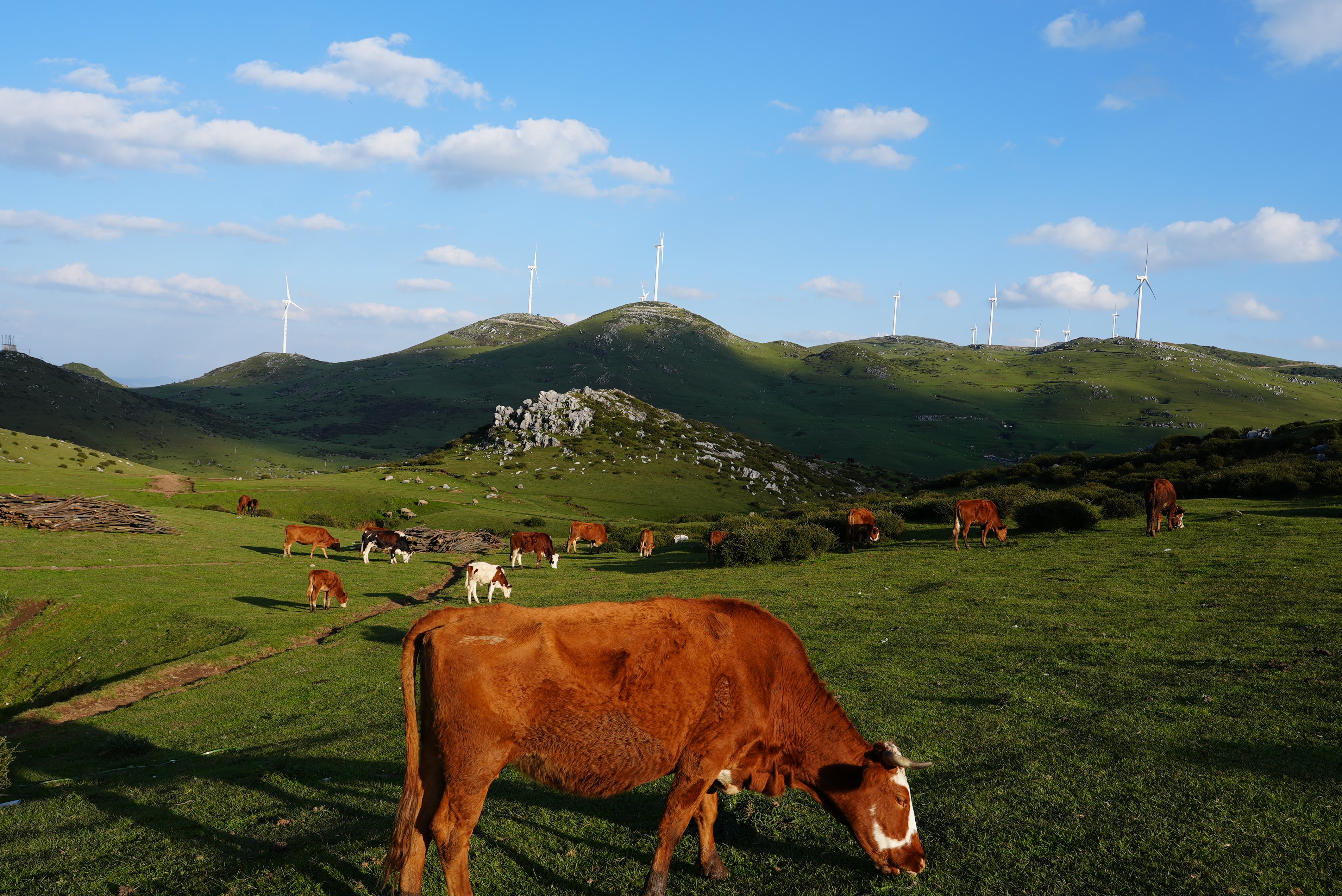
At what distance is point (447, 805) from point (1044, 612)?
1734 centimetres

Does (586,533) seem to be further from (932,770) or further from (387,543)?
(932,770)

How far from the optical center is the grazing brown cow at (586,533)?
45.7 m

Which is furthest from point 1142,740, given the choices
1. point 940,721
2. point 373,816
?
point 373,816

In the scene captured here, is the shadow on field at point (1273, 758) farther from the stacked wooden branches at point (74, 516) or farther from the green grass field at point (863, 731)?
the stacked wooden branches at point (74, 516)

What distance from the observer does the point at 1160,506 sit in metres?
28.3

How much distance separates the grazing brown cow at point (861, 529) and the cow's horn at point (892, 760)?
2856 cm

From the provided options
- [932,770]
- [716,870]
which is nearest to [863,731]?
[932,770]

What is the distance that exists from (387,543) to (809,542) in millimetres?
23121

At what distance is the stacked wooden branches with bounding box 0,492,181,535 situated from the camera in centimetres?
3700

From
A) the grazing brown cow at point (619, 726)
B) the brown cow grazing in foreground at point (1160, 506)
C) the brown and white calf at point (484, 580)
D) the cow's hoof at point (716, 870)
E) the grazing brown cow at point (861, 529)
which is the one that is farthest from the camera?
the grazing brown cow at point (861, 529)

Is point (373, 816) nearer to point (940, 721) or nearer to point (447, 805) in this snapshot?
point (447, 805)

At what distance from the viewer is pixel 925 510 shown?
4159cm

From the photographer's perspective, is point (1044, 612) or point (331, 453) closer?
point (1044, 612)

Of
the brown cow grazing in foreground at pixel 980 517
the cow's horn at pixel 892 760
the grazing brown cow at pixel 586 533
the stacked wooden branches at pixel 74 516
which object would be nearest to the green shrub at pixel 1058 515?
the brown cow grazing in foreground at pixel 980 517
